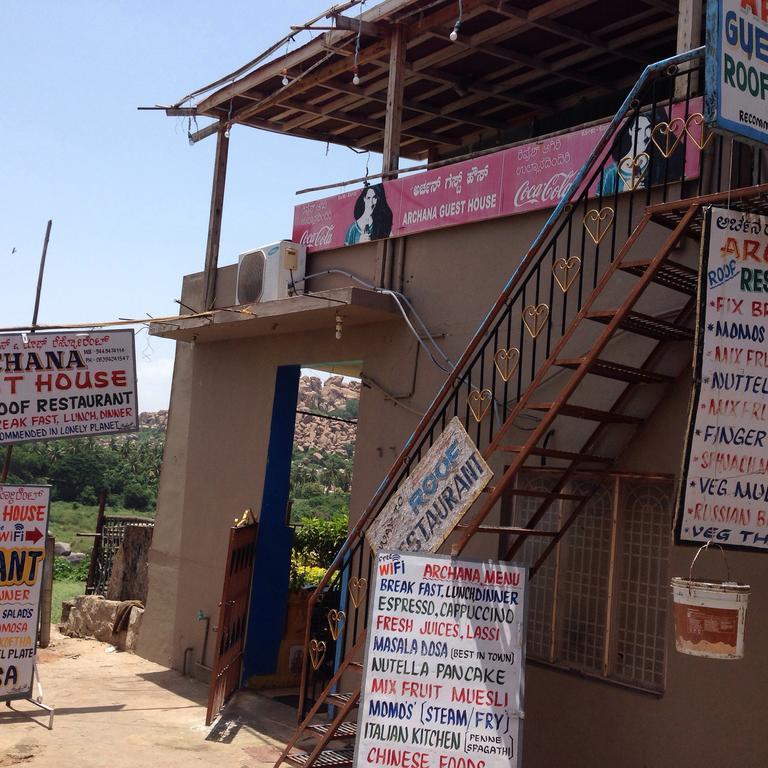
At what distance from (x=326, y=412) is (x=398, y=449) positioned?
4113cm

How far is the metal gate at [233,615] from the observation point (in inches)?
388

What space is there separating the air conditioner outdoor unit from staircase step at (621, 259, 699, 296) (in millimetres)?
5069

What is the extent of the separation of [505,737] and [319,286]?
5.93 meters

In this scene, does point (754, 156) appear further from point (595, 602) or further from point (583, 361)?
point (595, 602)

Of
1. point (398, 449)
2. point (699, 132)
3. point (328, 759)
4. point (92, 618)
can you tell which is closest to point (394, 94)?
point (398, 449)

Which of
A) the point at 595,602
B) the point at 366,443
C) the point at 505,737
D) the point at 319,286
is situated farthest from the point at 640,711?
the point at 319,286

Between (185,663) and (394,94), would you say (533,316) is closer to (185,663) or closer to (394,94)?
(394,94)

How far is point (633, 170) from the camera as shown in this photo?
7164 millimetres

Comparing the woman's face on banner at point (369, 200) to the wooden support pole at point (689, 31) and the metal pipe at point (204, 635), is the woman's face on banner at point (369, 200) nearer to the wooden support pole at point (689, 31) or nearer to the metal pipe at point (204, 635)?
the wooden support pole at point (689, 31)

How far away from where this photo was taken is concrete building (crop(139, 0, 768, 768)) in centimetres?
658

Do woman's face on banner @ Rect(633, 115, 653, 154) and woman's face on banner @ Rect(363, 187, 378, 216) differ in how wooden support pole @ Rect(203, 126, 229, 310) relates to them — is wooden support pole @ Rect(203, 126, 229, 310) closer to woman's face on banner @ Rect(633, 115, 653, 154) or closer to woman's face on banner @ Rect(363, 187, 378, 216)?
woman's face on banner @ Rect(363, 187, 378, 216)

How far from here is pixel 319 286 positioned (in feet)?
34.9

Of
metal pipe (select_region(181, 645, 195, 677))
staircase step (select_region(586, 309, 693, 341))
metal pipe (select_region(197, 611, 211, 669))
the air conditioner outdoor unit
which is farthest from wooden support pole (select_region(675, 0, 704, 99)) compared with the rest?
metal pipe (select_region(181, 645, 195, 677))

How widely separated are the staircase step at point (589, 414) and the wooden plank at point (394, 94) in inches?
160
